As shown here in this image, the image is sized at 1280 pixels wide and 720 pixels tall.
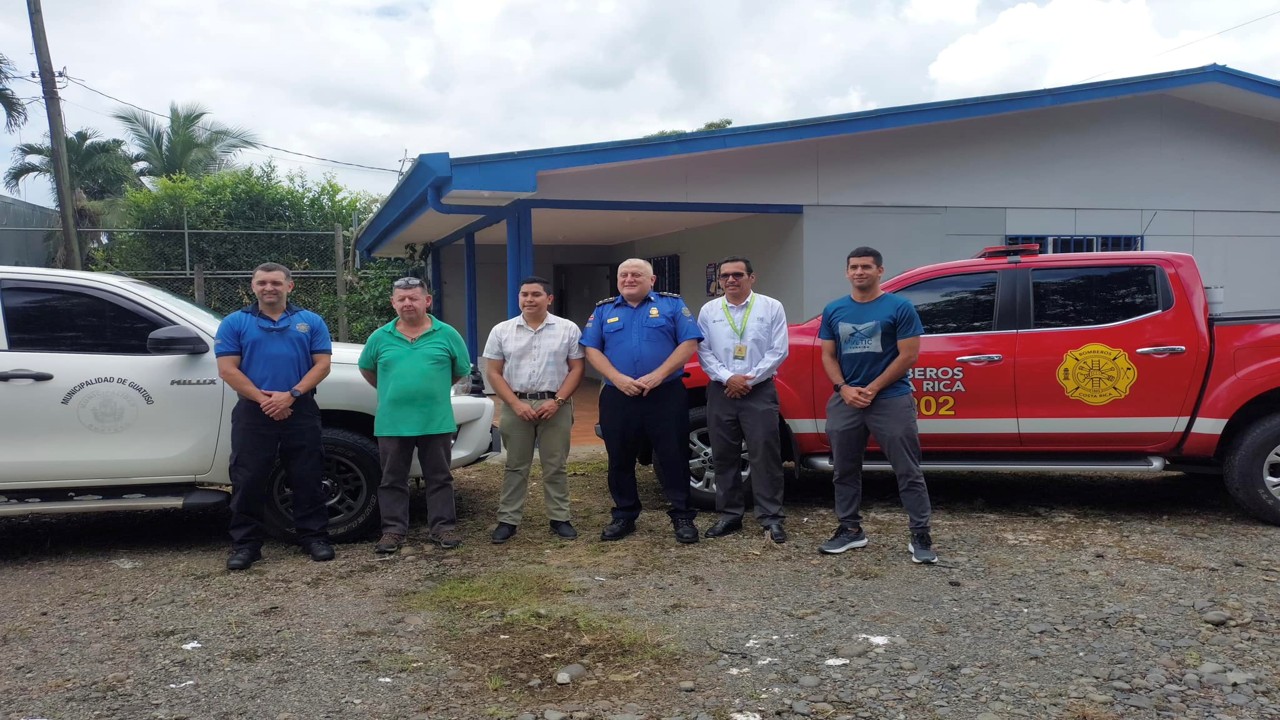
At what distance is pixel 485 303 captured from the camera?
1574cm

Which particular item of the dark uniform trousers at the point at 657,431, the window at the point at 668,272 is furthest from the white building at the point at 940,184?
the dark uniform trousers at the point at 657,431

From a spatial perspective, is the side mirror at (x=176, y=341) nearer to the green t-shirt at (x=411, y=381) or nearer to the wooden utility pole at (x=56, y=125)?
the green t-shirt at (x=411, y=381)

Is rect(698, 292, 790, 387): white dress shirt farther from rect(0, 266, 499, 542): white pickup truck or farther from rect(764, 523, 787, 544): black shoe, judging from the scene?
rect(0, 266, 499, 542): white pickup truck

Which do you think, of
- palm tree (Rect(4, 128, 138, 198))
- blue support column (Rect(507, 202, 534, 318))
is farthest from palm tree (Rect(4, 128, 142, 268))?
blue support column (Rect(507, 202, 534, 318))

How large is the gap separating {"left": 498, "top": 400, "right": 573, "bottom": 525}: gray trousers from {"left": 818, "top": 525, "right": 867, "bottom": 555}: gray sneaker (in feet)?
5.11

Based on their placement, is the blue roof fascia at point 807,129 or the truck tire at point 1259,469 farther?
the blue roof fascia at point 807,129

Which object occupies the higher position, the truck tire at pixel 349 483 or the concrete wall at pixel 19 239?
the concrete wall at pixel 19 239

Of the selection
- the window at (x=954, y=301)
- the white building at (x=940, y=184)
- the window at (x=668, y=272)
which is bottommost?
the window at (x=954, y=301)

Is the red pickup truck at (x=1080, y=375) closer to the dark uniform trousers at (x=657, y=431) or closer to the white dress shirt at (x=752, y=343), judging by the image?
the white dress shirt at (x=752, y=343)

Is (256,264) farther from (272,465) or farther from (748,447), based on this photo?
(748,447)

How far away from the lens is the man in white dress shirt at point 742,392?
5453 millimetres

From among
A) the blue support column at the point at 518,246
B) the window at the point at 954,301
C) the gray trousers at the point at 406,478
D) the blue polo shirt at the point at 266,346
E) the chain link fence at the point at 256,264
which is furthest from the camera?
the chain link fence at the point at 256,264

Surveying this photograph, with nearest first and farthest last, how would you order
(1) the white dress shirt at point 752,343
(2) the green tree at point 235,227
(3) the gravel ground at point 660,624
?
(3) the gravel ground at point 660,624, (1) the white dress shirt at point 752,343, (2) the green tree at point 235,227

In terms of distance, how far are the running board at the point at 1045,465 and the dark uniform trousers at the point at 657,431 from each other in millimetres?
985
